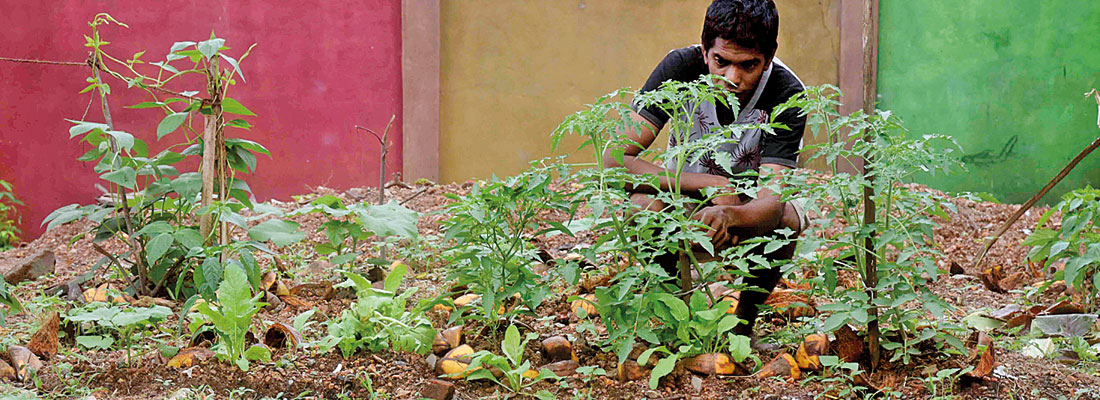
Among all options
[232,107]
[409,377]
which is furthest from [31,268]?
[409,377]

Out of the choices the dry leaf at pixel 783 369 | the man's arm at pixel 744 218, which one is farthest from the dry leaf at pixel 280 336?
the dry leaf at pixel 783 369

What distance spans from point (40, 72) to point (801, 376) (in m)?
4.60

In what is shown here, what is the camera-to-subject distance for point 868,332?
2344 mm

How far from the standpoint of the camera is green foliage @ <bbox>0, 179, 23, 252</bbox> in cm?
480

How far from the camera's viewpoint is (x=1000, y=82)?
18.3 ft

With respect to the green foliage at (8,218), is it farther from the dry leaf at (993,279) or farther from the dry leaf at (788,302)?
the dry leaf at (993,279)

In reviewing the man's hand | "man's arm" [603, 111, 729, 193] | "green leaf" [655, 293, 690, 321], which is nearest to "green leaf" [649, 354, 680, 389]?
"green leaf" [655, 293, 690, 321]

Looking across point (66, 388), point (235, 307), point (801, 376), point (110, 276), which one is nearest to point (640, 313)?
point (801, 376)

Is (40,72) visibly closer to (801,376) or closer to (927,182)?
(801,376)

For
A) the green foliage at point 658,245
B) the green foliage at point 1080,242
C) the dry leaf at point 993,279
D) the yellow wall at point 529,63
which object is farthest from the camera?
the yellow wall at point 529,63

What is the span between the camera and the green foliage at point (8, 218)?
4.80m

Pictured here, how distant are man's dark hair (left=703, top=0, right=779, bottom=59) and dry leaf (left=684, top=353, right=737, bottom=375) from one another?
1008 mm

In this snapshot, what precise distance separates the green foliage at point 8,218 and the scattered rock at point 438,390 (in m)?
3.67

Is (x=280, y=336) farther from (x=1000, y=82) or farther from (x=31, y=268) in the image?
(x=1000, y=82)
